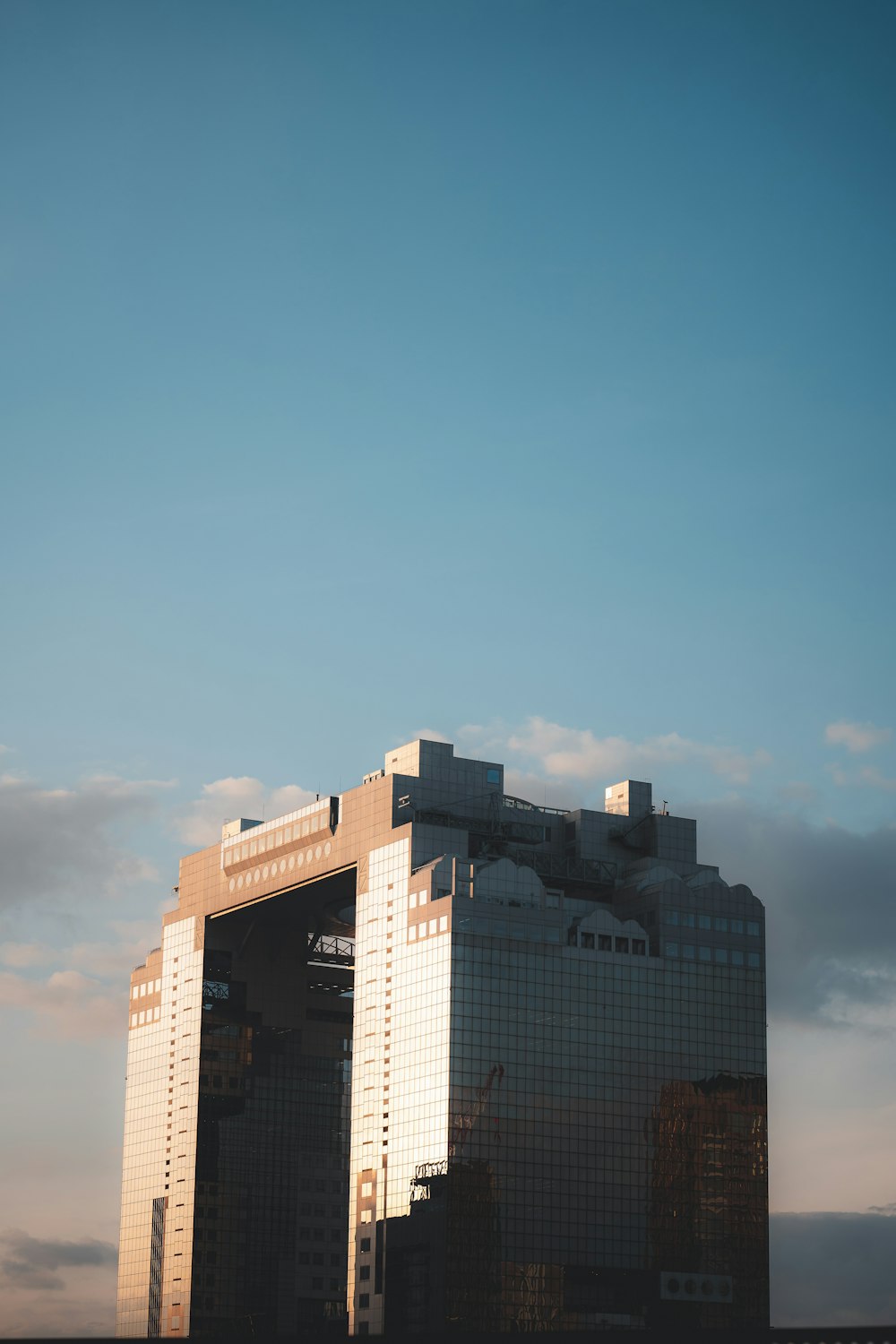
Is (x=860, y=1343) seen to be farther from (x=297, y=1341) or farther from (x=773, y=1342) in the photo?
(x=297, y=1341)

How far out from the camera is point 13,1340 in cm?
9400

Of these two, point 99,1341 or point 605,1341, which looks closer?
point 99,1341

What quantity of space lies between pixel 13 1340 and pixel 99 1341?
14.7 feet

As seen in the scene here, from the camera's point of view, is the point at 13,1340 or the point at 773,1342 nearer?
the point at 13,1340

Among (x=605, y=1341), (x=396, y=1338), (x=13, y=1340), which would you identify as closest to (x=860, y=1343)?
(x=605, y=1341)

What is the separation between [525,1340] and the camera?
337 feet

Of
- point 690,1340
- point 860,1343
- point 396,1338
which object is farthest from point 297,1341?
point 860,1343

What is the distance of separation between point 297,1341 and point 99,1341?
12.1 m

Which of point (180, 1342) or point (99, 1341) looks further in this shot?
point (180, 1342)

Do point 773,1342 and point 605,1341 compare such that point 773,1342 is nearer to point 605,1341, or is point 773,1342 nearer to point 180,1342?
point 605,1341

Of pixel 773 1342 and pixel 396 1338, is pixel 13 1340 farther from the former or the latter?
pixel 773 1342

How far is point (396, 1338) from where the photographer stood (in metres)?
101

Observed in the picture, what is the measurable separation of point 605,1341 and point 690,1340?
4.60 meters

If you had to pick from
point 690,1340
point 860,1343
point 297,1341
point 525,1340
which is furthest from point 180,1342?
point 860,1343
